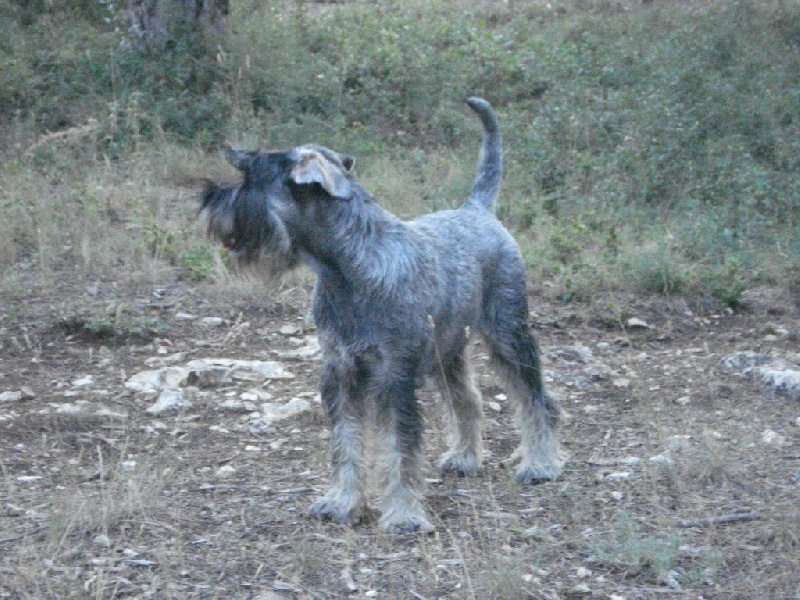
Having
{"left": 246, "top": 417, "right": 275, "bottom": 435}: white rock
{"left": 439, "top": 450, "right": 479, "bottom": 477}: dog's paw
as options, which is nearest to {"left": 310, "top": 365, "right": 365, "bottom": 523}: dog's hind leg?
{"left": 439, "top": 450, "right": 479, "bottom": 477}: dog's paw

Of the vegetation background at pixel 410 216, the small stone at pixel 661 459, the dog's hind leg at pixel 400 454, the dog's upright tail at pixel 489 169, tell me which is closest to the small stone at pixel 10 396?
the vegetation background at pixel 410 216

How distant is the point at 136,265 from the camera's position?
9.19m

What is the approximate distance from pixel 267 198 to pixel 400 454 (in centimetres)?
133

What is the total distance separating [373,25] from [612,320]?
7259mm

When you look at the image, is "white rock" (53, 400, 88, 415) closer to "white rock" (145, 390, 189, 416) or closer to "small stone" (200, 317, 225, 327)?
"white rock" (145, 390, 189, 416)

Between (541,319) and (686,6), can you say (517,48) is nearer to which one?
(686,6)

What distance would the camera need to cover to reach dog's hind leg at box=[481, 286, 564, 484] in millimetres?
6152

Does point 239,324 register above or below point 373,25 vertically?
below

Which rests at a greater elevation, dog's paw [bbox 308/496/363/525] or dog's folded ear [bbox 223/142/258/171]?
dog's folded ear [bbox 223/142/258/171]

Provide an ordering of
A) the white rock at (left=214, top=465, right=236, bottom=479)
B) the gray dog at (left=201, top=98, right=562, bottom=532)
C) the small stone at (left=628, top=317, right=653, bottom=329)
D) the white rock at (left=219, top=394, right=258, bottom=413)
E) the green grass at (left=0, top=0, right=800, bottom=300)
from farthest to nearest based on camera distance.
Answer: the green grass at (left=0, top=0, right=800, bottom=300) → the small stone at (left=628, top=317, right=653, bottom=329) → the white rock at (left=219, top=394, right=258, bottom=413) → the white rock at (left=214, top=465, right=236, bottom=479) → the gray dog at (left=201, top=98, right=562, bottom=532)

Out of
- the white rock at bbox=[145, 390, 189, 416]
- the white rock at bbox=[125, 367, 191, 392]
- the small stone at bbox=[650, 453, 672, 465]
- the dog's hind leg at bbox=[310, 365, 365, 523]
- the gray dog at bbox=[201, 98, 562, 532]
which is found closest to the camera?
the gray dog at bbox=[201, 98, 562, 532]

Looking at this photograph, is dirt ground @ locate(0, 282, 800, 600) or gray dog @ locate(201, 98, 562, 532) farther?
gray dog @ locate(201, 98, 562, 532)

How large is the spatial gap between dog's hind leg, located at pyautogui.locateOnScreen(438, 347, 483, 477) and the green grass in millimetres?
3002

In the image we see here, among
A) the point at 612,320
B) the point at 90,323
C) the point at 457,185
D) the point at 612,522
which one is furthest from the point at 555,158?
the point at 612,522
